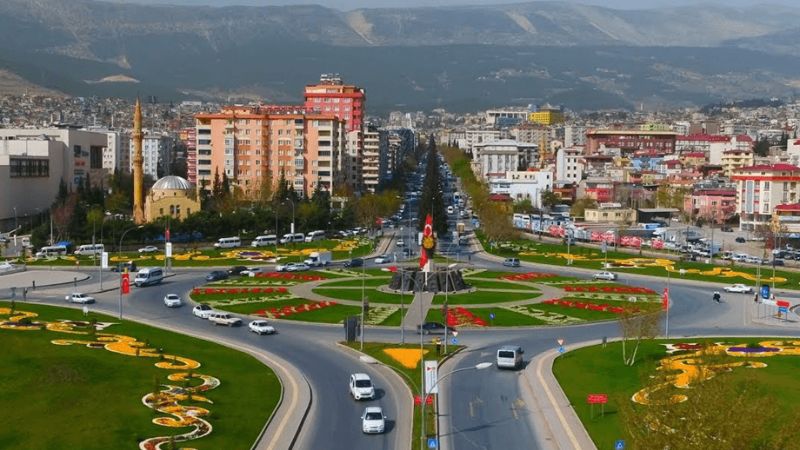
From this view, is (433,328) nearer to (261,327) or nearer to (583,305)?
(261,327)

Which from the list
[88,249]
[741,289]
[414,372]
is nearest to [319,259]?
[88,249]

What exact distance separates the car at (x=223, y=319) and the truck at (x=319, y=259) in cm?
2702

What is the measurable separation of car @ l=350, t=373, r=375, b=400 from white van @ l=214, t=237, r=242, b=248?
59517 mm

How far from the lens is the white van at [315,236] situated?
4155 inches

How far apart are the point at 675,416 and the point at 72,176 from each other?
119211 mm

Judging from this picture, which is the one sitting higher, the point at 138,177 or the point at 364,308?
the point at 138,177

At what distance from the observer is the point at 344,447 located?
110 feet

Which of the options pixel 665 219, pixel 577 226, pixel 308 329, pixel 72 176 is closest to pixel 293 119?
pixel 72 176

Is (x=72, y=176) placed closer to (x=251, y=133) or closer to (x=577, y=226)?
(x=251, y=133)

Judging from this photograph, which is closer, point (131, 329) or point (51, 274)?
point (131, 329)

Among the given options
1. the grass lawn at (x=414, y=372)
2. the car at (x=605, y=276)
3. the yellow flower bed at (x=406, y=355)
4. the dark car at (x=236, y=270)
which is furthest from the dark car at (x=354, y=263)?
the yellow flower bed at (x=406, y=355)

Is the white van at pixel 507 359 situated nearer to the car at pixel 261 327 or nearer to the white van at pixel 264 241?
the car at pixel 261 327

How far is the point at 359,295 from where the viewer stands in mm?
67188

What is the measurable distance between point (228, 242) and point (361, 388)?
6146 centimetres
